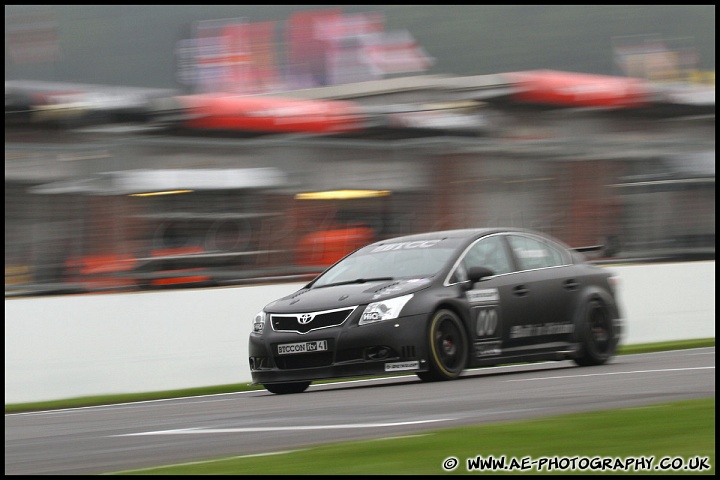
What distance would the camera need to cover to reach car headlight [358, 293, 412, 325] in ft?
37.1

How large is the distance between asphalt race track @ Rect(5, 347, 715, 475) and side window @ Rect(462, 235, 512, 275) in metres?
0.99

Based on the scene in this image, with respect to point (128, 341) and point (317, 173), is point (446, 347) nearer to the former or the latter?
point (128, 341)

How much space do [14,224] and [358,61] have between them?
906 inches

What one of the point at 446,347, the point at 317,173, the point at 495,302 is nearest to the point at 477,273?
the point at 495,302

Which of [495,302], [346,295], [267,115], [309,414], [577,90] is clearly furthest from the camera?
[577,90]

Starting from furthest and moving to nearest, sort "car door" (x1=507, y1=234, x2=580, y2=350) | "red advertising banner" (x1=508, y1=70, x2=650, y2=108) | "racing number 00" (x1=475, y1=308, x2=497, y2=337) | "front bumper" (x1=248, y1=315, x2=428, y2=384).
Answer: "red advertising banner" (x1=508, y1=70, x2=650, y2=108) → "car door" (x1=507, y1=234, x2=580, y2=350) → "racing number 00" (x1=475, y1=308, x2=497, y2=337) → "front bumper" (x1=248, y1=315, x2=428, y2=384)

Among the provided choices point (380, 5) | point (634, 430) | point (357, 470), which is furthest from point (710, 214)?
point (380, 5)

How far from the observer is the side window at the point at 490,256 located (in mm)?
12359

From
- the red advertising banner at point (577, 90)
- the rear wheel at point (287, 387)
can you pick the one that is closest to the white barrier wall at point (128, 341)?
the rear wheel at point (287, 387)

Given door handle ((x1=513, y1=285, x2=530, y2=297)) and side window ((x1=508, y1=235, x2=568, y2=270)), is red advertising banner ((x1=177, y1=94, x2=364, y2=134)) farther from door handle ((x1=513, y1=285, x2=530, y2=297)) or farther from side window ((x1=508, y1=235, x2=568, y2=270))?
door handle ((x1=513, y1=285, x2=530, y2=297))

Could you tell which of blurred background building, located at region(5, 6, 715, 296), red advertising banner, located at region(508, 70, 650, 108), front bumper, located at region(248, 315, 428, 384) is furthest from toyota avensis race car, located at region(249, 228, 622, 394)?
red advertising banner, located at region(508, 70, 650, 108)

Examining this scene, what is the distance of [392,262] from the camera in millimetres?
12375

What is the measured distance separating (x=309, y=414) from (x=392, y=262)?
350cm

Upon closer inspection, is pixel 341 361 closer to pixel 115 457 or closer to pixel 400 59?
pixel 115 457
